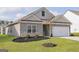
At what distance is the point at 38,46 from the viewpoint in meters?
16.6

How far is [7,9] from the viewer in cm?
1684

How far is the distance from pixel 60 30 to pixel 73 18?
2.22 ft

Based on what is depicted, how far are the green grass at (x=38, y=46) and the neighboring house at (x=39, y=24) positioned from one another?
358 millimetres

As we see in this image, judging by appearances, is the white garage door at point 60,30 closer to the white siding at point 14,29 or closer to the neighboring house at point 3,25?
the white siding at point 14,29

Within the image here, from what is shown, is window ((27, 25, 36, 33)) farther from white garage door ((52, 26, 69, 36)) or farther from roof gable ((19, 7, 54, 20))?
white garage door ((52, 26, 69, 36))

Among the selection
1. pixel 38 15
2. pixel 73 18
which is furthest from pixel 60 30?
pixel 38 15

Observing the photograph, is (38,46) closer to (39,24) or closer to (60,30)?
(39,24)

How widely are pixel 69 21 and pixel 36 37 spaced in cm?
130

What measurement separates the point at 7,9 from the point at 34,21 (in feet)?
3.44
